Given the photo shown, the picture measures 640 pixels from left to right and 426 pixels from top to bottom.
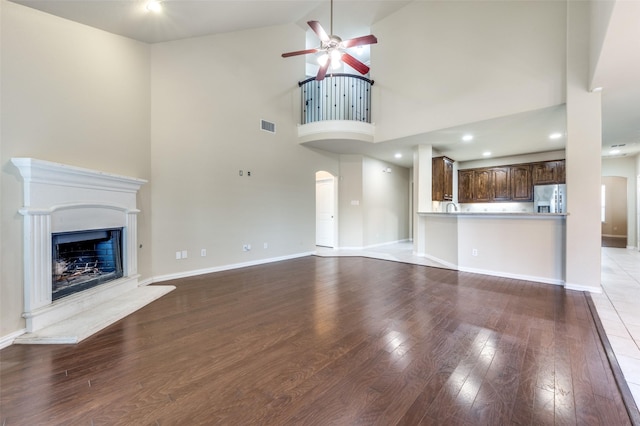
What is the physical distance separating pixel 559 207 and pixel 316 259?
6263 mm

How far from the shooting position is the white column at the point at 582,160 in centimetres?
347

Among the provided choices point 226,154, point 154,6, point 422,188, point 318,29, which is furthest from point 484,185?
point 154,6

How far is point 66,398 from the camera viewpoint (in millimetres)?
1590

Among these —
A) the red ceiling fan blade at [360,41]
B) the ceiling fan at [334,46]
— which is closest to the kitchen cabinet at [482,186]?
the ceiling fan at [334,46]

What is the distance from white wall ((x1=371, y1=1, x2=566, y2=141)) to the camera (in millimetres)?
3889

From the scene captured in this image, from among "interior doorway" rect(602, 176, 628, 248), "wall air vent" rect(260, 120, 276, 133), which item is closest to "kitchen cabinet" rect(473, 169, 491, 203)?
"interior doorway" rect(602, 176, 628, 248)

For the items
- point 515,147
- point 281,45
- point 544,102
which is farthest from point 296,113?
point 515,147

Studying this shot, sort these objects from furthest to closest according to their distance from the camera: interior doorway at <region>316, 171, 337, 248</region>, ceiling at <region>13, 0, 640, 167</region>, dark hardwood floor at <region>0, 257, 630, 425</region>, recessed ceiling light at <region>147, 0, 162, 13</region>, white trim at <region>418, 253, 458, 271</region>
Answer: interior doorway at <region>316, 171, 337, 248</region> < white trim at <region>418, 253, 458, 271</region> < recessed ceiling light at <region>147, 0, 162, 13</region> < ceiling at <region>13, 0, 640, 167</region> < dark hardwood floor at <region>0, 257, 630, 425</region>

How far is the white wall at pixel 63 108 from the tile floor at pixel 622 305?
4799 mm

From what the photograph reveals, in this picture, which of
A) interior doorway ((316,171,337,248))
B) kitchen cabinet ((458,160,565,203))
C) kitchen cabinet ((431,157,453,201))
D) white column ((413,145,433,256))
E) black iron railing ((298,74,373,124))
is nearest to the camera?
white column ((413,145,433,256))

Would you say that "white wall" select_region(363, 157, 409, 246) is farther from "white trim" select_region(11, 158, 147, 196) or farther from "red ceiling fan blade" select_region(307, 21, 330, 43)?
"white trim" select_region(11, 158, 147, 196)

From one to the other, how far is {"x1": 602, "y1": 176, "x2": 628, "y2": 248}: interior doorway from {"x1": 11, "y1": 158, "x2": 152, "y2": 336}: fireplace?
457 inches

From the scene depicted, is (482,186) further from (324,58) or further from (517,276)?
(324,58)

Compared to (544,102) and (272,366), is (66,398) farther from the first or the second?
(544,102)
